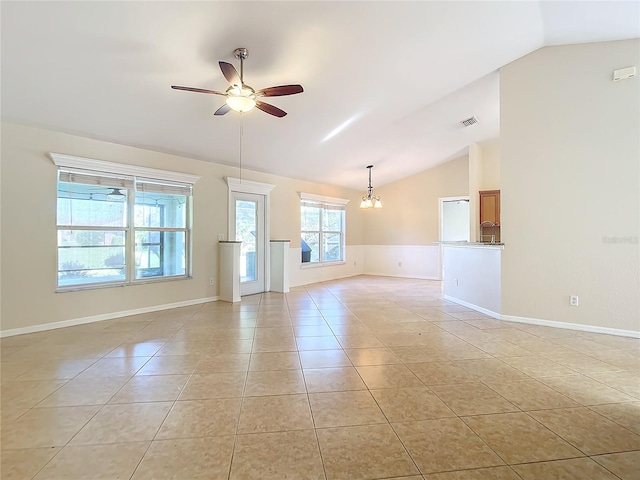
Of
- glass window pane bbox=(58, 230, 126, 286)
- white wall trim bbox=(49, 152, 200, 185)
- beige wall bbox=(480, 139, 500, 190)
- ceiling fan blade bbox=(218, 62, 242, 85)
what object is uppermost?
beige wall bbox=(480, 139, 500, 190)

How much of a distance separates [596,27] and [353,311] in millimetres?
4672

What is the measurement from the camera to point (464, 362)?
2934mm

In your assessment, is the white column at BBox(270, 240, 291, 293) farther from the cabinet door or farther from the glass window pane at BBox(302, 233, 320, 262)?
the cabinet door

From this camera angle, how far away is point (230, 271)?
18.2 feet

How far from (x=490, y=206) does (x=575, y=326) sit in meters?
3.59

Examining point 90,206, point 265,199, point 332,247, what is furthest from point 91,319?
point 332,247

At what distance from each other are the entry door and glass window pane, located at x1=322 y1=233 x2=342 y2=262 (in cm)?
236

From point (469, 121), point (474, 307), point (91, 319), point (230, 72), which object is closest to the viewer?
point (230, 72)

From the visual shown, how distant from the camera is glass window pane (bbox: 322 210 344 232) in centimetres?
851

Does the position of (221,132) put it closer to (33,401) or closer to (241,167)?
(241,167)

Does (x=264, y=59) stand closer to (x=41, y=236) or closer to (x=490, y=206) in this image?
(x=41, y=236)

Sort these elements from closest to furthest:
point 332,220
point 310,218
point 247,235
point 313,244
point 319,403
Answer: point 319,403 → point 247,235 → point 310,218 → point 313,244 → point 332,220

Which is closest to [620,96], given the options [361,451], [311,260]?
[361,451]

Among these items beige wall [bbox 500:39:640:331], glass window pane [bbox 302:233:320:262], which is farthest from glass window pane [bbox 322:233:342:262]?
beige wall [bbox 500:39:640:331]
